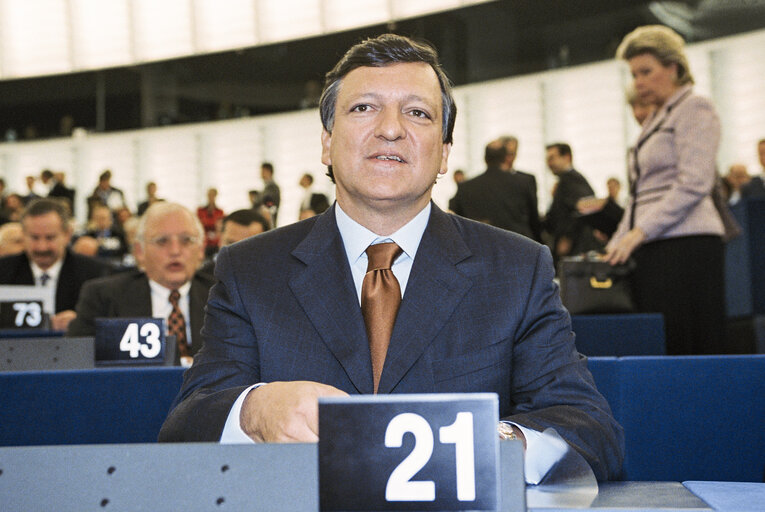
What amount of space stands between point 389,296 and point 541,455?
0.48 metres

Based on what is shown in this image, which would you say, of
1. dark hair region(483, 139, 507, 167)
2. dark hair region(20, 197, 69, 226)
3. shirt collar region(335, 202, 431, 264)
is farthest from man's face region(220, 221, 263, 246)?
shirt collar region(335, 202, 431, 264)

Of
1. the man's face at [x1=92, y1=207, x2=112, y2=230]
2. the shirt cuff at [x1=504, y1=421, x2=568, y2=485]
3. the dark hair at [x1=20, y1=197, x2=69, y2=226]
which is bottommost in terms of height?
the shirt cuff at [x1=504, y1=421, x2=568, y2=485]

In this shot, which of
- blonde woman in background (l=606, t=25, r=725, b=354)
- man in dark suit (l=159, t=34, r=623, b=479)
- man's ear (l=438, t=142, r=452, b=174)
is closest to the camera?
man in dark suit (l=159, t=34, r=623, b=479)

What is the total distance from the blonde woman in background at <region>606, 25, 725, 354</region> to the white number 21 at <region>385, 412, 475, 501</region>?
2765 millimetres

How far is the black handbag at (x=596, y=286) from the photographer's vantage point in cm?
357

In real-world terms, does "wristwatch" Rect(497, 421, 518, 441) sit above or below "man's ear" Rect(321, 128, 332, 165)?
below

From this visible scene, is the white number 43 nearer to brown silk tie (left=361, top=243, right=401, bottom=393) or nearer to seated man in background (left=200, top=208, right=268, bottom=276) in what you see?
brown silk tie (left=361, top=243, right=401, bottom=393)

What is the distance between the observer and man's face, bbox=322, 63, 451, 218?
67.4 inches

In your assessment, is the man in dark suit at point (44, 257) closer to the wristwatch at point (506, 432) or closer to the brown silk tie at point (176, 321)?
the brown silk tie at point (176, 321)

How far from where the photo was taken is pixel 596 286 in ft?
11.9

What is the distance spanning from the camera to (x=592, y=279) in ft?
11.9

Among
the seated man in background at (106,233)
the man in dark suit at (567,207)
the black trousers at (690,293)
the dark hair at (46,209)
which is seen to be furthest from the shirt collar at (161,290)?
the seated man in background at (106,233)

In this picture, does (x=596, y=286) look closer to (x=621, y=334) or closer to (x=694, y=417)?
(x=621, y=334)

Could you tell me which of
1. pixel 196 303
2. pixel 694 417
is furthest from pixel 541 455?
pixel 196 303
